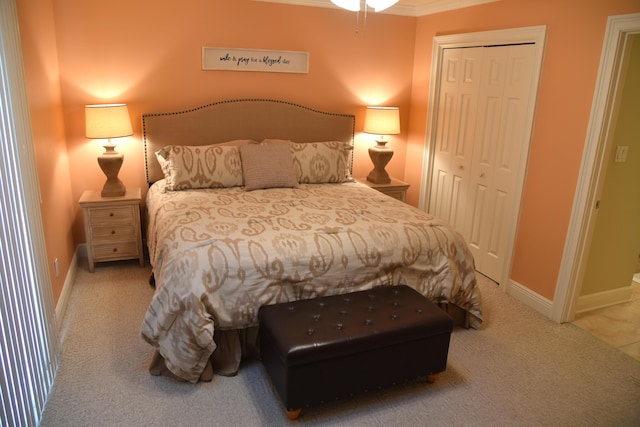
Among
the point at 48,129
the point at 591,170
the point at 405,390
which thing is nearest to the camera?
the point at 405,390

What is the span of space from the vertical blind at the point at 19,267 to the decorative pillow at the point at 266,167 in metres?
1.61

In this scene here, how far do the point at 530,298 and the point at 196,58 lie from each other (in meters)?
3.44

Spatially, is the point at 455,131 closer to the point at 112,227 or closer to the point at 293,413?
the point at 293,413

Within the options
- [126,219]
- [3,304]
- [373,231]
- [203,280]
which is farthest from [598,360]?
[126,219]

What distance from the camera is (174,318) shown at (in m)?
2.42

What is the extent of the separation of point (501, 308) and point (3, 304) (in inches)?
124

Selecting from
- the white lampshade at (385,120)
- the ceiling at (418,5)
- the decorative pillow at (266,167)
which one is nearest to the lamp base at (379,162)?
the white lampshade at (385,120)

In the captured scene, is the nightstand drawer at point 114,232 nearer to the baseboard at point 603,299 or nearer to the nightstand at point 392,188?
the nightstand at point 392,188

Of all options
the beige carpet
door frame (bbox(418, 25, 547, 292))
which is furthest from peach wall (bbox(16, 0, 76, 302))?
door frame (bbox(418, 25, 547, 292))

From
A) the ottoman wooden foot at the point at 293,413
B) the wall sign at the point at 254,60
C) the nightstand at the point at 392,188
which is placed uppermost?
the wall sign at the point at 254,60

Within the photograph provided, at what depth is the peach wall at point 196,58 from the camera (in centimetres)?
374

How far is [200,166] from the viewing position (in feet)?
12.2

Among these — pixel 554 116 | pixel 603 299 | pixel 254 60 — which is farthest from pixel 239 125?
pixel 603 299

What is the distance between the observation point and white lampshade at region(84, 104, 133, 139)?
3.56m
